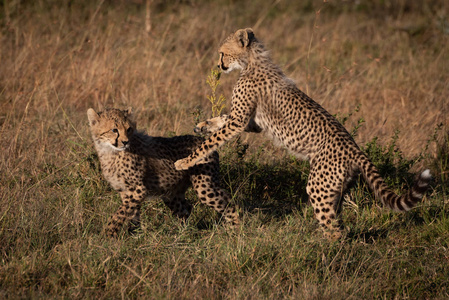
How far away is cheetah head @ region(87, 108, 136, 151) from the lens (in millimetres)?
4113

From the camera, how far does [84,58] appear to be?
284 inches

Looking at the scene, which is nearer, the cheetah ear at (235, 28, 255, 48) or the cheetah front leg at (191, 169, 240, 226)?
the cheetah front leg at (191, 169, 240, 226)

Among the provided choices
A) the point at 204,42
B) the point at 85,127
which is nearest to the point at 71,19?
the point at 204,42

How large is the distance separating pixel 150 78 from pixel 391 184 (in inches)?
125

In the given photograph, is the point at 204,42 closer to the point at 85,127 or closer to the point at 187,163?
the point at 85,127

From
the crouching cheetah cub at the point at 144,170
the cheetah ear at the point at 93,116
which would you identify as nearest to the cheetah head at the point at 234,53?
the crouching cheetah cub at the point at 144,170

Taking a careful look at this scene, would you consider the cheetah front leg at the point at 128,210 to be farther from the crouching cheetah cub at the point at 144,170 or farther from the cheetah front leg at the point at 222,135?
the cheetah front leg at the point at 222,135

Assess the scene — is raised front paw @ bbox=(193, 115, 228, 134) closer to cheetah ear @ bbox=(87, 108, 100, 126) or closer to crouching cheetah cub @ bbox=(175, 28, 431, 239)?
crouching cheetah cub @ bbox=(175, 28, 431, 239)

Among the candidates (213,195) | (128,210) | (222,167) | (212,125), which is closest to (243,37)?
(212,125)

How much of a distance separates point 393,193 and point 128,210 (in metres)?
1.88

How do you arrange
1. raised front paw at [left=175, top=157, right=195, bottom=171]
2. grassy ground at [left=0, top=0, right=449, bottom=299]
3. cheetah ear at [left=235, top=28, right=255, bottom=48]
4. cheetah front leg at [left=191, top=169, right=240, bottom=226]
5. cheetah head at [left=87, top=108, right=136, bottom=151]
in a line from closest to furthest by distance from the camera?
grassy ground at [left=0, top=0, right=449, bottom=299], cheetah head at [left=87, top=108, right=136, bottom=151], raised front paw at [left=175, top=157, right=195, bottom=171], cheetah front leg at [left=191, top=169, right=240, bottom=226], cheetah ear at [left=235, top=28, right=255, bottom=48]

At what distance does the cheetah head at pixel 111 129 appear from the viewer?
162 inches

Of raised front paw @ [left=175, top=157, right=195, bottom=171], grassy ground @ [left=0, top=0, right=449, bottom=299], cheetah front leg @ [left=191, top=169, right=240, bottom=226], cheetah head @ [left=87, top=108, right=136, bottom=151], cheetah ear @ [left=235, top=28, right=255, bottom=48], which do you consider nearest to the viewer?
grassy ground @ [left=0, top=0, right=449, bottom=299]

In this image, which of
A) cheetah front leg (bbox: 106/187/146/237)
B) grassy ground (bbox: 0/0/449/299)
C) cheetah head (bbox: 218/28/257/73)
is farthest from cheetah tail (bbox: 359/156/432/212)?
cheetah front leg (bbox: 106/187/146/237)
